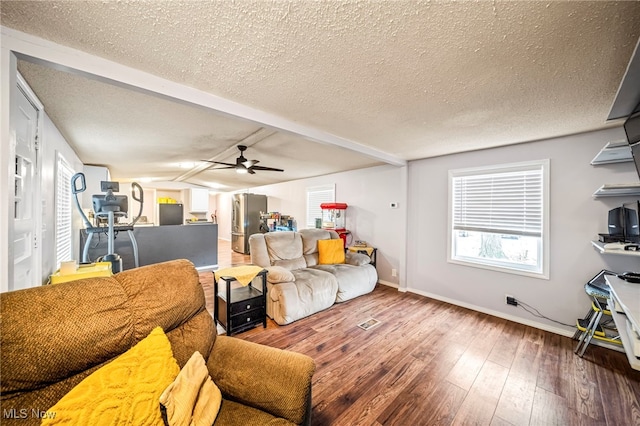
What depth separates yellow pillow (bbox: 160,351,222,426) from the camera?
0.89 metres

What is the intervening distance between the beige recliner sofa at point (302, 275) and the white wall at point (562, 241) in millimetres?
1394

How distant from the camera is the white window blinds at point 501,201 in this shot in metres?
2.92

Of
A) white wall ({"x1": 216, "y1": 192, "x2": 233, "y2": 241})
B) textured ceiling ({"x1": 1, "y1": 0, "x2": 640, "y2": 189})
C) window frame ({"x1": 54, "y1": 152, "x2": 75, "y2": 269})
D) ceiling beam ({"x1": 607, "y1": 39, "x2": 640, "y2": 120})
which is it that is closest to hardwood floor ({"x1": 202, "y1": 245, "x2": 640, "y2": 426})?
ceiling beam ({"x1": 607, "y1": 39, "x2": 640, "y2": 120})

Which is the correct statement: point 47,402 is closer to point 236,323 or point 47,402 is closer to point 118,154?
point 236,323

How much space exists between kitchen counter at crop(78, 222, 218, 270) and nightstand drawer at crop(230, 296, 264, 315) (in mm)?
2975

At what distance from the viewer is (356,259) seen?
13.4 ft

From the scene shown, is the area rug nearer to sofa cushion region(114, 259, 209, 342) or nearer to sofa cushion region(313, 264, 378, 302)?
sofa cushion region(313, 264, 378, 302)

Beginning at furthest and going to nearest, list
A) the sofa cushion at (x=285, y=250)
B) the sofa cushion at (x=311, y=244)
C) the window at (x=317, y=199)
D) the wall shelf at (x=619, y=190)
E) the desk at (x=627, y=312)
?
the window at (x=317, y=199) → the sofa cushion at (x=311, y=244) → the sofa cushion at (x=285, y=250) → the wall shelf at (x=619, y=190) → the desk at (x=627, y=312)

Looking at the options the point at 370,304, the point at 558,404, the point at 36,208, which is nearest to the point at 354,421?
the point at 558,404

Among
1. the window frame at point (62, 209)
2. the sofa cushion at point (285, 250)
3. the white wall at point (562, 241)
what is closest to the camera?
the white wall at point (562, 241)

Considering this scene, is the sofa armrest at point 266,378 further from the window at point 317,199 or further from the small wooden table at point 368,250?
the window at point 317,199

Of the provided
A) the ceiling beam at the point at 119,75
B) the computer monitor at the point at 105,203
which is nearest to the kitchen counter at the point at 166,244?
the computer monitor at the point at 105,203

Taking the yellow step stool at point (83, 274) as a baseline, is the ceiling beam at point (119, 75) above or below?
above

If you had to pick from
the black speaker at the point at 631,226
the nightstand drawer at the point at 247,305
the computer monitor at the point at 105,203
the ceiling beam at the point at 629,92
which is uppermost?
the ceiling beam at the point at 629,92
